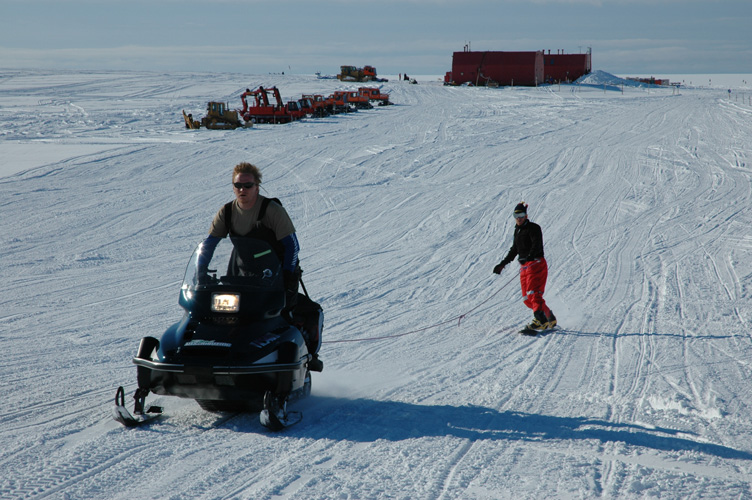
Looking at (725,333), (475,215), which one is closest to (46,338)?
(725,333)

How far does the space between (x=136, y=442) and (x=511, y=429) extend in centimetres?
240

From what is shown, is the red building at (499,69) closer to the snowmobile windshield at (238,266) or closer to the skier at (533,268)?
the skier at (533,268)

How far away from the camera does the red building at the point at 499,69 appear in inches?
2255

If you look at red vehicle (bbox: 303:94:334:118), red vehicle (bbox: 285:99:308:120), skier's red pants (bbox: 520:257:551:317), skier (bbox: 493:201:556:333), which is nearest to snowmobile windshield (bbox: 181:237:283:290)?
skier (bbox: 493:201:556:333)

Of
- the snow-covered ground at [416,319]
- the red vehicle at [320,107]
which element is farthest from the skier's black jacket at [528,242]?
the red vehicle at [320,107]

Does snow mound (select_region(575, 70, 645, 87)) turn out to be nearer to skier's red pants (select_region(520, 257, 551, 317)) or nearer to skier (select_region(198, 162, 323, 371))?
skier's red pants (select_region(520, 257, 551, 317))

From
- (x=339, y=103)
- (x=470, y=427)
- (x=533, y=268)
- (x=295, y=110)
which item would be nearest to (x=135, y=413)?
(x=470, y=427)

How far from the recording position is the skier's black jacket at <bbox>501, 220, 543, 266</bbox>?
24.6ft

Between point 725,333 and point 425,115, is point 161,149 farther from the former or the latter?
point 725,333

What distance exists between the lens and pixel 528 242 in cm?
759

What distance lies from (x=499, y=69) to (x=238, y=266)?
5712 cm

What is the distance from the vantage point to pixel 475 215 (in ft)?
48.2

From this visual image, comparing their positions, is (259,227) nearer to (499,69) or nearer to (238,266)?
(238,266)

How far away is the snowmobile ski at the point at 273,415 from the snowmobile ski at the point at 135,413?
768 mm
